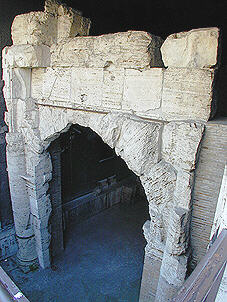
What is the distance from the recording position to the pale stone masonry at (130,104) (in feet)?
8.69

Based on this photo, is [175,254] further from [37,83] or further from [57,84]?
[37,83]

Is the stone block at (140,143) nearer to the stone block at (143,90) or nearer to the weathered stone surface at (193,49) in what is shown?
the stone block at (143,90)

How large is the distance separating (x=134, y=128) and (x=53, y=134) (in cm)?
164

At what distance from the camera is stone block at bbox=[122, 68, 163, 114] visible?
2.88m

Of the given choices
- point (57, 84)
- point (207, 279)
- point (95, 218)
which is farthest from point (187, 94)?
point (95, 218)

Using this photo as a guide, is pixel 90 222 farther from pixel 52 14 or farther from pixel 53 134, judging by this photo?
pixel 52 14

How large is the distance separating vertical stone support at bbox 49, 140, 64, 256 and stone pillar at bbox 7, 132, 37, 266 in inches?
18.5

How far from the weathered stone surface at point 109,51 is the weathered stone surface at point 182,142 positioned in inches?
33.2

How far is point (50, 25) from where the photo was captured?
12.8 feet

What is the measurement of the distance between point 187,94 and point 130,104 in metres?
0.72

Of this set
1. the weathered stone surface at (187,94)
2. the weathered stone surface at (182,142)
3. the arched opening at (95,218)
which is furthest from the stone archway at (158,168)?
the arched opening at (95,218)

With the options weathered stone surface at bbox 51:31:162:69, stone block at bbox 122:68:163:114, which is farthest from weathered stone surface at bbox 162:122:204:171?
weathered stone surface at bbox 51:31:162:69

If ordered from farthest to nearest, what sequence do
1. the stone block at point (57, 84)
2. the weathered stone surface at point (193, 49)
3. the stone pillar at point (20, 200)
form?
the stone pillar at point (20, 200) → the stone block at point (57, 84) → the weathered stone surface at point (193, 49)

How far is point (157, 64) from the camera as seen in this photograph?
3080mm
